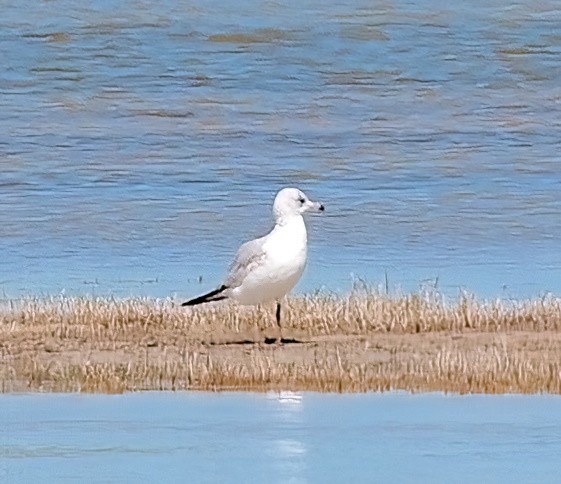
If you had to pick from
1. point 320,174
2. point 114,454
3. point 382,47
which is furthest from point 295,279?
point 382,47

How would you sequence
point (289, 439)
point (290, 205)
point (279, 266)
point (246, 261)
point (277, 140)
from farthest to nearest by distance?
point (277, 140), point (290, 205), point (246, 261), point (279, 266), point (289, 439)

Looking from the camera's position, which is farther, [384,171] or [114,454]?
[384,171]

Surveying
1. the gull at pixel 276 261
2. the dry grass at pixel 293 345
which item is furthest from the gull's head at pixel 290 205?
the dry grass at pixel 293 345

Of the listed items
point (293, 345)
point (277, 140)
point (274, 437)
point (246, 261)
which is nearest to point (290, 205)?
point (246, 261)

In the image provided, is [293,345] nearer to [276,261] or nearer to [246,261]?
[276,261]

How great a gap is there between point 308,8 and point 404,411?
30.2 meters

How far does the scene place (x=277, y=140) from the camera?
30.5m

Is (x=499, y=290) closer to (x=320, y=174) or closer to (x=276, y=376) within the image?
(x=276, y=376)

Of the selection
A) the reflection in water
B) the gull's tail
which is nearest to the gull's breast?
the gull's tail

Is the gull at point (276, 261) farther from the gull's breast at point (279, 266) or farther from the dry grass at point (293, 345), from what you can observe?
the dry grass at point (293, 345)

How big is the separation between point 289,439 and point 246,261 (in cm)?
419

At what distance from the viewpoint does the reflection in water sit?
8.95m

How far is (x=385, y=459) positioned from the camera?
9.29 m

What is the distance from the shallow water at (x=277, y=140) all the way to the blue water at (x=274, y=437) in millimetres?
5694
